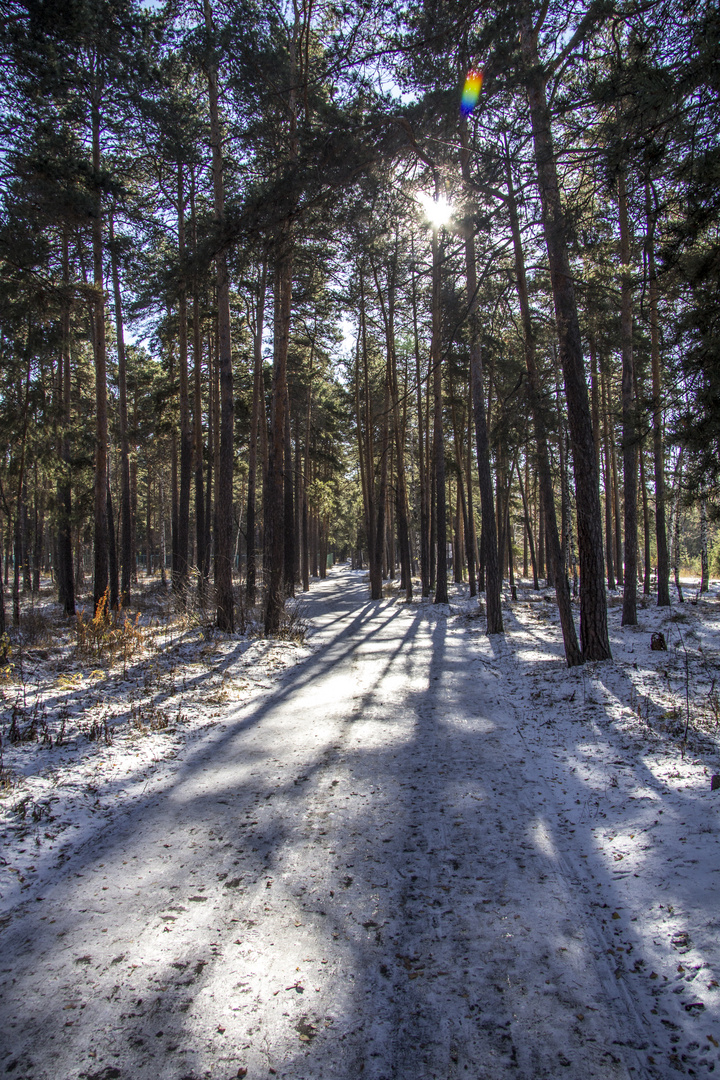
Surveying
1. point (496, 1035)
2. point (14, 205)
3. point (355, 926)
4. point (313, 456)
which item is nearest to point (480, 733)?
point (355, 926)

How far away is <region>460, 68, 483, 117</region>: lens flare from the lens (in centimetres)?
527

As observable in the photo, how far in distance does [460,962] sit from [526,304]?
8698 mm

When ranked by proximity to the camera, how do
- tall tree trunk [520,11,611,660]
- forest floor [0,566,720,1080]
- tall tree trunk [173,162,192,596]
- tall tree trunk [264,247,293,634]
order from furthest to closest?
tall tree trunk [173,162,192,596] < tall tree trunk [264,247,293,634] < tall tree trunk [520,11,611,660] < forest floor [0,566,720,1080]

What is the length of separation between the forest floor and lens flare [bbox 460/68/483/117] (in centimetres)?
622

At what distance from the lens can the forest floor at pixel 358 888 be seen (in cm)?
209

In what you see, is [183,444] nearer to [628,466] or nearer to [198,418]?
[198,418]

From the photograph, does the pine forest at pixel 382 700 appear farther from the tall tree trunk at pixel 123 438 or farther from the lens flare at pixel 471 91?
the tall tree trunk at pixel 123 438

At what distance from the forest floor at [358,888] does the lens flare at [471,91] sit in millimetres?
6216

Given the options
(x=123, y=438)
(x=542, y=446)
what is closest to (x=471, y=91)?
(x=542, y=446)

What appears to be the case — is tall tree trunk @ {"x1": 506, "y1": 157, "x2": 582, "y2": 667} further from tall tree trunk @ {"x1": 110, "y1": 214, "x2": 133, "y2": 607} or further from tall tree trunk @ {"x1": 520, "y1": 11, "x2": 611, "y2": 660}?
tall tree trunk @ {"x1": 110, "y1": 214, "x2": 133, "y2": 607}

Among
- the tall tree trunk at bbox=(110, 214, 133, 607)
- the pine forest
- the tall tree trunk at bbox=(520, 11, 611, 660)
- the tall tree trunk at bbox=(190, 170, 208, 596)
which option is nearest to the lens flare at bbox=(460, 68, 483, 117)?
the pine forest

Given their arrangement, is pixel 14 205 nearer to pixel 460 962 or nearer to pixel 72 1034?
pixel 72 1034

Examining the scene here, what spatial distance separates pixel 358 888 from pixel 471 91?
673cm

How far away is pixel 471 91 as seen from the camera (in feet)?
17.4
